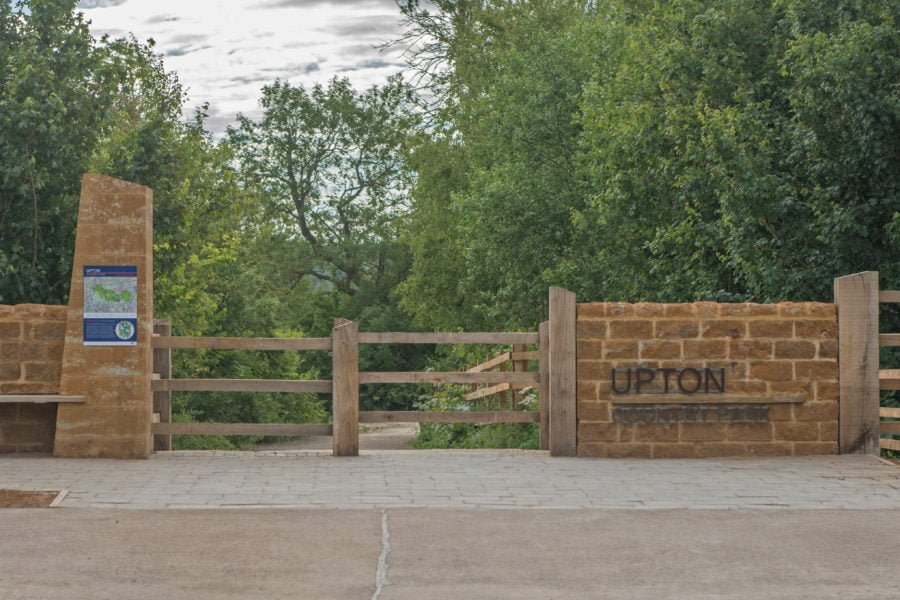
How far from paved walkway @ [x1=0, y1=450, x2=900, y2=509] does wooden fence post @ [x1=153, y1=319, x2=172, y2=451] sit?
2.22 ft

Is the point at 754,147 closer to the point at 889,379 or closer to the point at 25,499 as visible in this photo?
the point at 889,379

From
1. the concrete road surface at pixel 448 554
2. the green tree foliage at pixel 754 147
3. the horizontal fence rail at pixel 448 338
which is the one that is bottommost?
→ the concrete road surface at pixel 448 554

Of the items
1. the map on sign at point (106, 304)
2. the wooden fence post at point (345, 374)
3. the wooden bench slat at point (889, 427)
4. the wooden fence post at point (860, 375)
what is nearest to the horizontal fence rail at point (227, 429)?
the wooden fence post at point (345, 374)

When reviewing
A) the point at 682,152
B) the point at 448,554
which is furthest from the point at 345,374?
the point at 682,152

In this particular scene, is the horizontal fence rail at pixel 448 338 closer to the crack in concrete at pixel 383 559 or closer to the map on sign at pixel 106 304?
the map on sign at pixel 106 304

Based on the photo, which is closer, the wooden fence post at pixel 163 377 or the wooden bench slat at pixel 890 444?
the wooden bench slat at pixel 890 444

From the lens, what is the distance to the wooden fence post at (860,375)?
12148 millimetres

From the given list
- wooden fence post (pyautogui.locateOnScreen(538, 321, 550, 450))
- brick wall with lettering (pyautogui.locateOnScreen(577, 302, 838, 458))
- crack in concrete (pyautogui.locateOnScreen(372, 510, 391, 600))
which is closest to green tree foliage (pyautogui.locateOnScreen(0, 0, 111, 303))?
wooden fence post (pyautogui.locateOnScreen(538, 321, 550, 450))

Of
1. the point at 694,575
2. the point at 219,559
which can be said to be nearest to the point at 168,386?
the point at 219,559

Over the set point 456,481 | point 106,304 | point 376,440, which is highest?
point 106,304

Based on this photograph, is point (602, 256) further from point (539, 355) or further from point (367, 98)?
point (367, 98)

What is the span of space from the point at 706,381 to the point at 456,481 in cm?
320

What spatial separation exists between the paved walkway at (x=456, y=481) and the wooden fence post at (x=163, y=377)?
2.22 ft

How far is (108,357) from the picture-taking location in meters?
12.0
